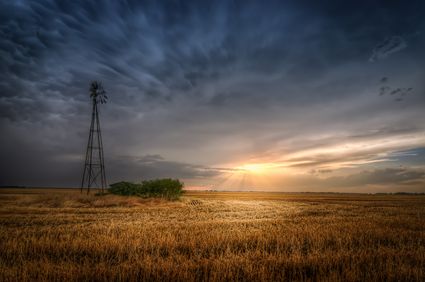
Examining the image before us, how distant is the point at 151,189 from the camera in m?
42.2

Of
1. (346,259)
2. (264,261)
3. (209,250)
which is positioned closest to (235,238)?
(209,250)

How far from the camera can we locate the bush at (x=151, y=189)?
133ft

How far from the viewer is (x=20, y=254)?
8352mm

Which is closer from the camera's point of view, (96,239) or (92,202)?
(96,239)

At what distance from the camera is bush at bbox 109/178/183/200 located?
4069 centimetres

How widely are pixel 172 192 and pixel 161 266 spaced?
37.0 m

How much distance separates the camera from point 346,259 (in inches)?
308

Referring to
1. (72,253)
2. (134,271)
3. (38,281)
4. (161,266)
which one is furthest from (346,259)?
(72,253)

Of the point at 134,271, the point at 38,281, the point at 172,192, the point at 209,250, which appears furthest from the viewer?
the point at 172,192

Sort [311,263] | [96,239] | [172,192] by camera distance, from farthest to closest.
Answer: [172,192], [96,239], [311,263]

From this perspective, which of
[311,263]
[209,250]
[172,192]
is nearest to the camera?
[311,263]

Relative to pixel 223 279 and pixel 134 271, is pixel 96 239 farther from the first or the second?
pixel 223 279

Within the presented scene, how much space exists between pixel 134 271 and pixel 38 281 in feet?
6.57

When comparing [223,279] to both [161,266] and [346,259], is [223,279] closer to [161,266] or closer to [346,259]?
[161,266]
